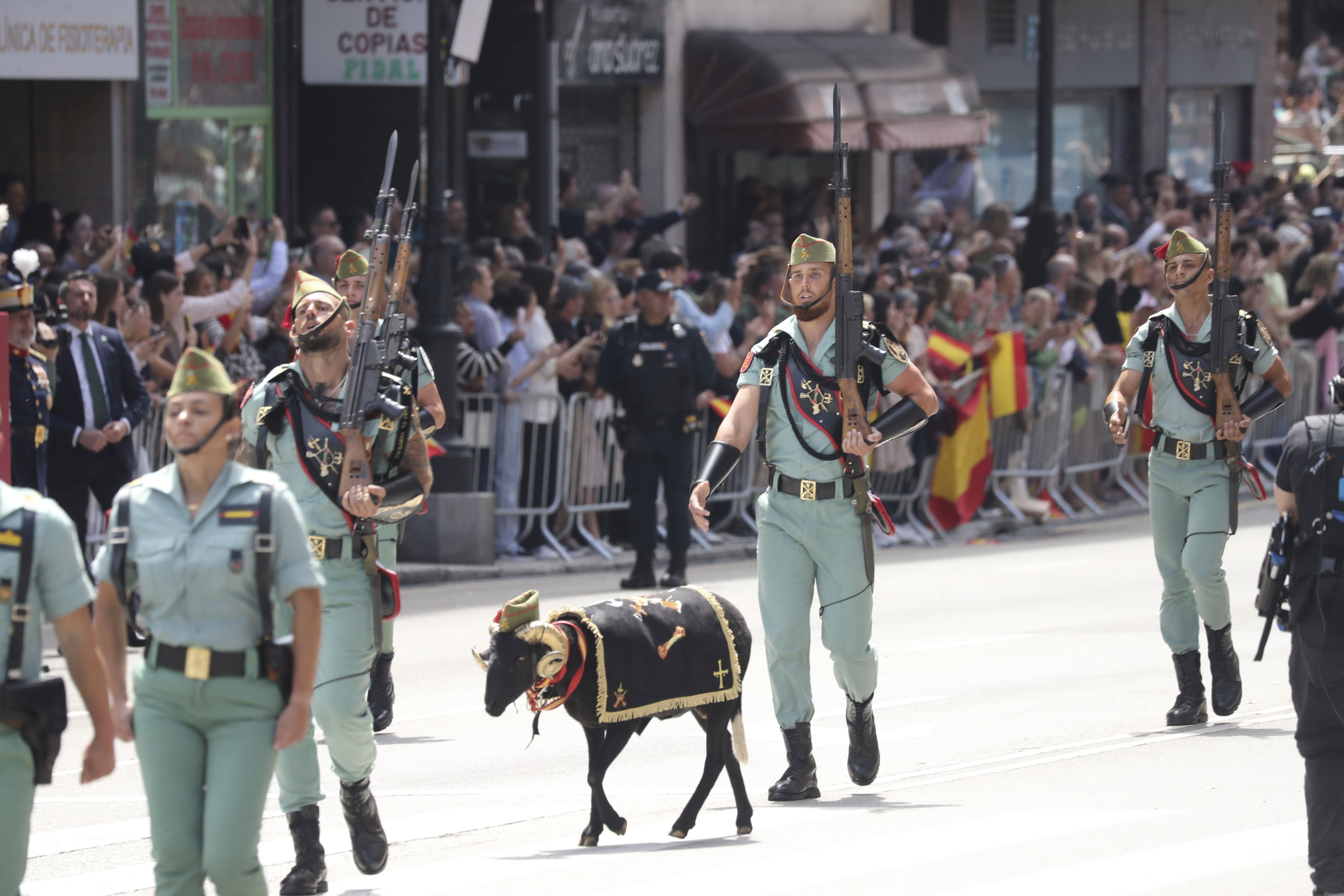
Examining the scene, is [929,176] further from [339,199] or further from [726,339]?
[726,339]

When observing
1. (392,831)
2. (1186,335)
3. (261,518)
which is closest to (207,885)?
(392,831)

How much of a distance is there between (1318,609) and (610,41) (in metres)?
17.8

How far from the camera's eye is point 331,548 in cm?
701

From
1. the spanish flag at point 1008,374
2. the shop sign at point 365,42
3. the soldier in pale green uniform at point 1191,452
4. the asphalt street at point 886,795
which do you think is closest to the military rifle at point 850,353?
the asphalt street at point 886,795

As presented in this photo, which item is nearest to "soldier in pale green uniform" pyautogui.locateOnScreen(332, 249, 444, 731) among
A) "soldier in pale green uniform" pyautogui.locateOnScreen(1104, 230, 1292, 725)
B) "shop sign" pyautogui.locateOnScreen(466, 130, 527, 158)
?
"soldier in pale green uniform" pyautogui.locateOnScreen(1104, 230, 1292, 725)

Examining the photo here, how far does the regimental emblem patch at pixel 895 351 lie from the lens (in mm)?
7945

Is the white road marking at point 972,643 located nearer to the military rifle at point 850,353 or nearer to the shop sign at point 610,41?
the military rifle at point 850,353

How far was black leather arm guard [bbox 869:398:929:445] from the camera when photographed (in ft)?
25.8

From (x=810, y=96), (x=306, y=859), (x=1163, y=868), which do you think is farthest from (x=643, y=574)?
(x=810, y=96)

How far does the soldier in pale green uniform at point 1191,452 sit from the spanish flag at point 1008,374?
7.19 meters

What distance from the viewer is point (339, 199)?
20.2 meters

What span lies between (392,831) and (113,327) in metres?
5.44

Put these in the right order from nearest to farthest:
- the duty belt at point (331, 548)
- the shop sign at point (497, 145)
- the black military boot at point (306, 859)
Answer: the black military boot at point (306, 859)
the duty belt at point (331, 548)
the shop sign at point (497, 145)

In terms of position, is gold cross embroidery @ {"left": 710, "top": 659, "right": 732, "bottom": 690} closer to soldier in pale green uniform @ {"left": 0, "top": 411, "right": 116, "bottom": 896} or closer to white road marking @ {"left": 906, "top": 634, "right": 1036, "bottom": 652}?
soldier in pale green uniform @ {"left": 0, "top": 411, "right": 116, "bottom": 896}
